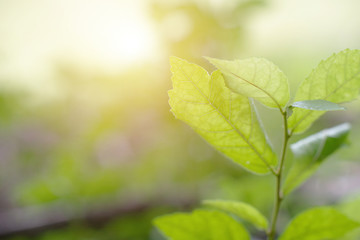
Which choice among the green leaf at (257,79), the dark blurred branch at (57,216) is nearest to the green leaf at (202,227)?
the green leaf at (257,79)

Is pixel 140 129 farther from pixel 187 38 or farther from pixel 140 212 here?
pixel 187 38

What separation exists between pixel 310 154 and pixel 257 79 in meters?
0.15

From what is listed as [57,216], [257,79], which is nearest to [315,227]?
[257,79]

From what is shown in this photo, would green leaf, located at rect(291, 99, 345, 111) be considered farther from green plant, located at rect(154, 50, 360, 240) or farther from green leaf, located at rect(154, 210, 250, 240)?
green leaf, located at rect(154, 210, 250, 240)

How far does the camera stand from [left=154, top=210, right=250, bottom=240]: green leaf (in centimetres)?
38

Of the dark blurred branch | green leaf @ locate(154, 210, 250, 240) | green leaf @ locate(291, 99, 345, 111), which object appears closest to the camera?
green leaf @ locate(291, 99, 345, 111)

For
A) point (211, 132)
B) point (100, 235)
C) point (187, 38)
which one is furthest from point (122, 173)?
point (211, 132)

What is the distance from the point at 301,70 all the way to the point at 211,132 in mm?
1986

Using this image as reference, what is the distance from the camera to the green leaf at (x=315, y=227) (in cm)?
37

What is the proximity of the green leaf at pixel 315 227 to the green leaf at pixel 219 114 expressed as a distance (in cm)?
7

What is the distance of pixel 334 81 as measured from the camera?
1.03ft

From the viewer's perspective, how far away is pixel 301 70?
2.14 m

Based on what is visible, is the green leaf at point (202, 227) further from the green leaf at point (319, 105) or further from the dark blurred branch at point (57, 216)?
the dark blurred branch at point (57, 216)

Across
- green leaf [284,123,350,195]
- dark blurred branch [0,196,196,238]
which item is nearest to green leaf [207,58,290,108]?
green leaf [284,123,350,195]
